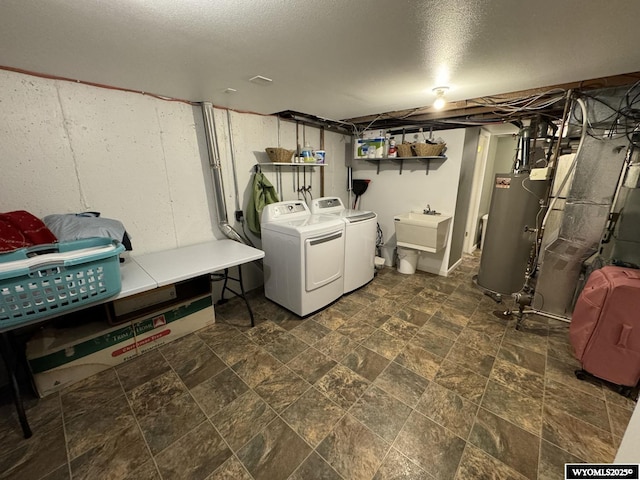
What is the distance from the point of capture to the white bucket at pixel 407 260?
3.68 meters

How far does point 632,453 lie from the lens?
0.89m

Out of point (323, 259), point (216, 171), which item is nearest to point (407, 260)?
point (323, 259)

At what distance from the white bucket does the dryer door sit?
1273 millimetres

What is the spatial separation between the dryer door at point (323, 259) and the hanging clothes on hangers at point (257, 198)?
Answer: 0.86 m

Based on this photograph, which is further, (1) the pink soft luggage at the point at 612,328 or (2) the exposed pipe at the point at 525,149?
(2) the exposed pipe at the point at 525,149

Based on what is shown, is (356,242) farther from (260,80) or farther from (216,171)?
(260,80)

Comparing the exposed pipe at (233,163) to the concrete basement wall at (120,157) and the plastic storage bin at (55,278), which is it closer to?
the concrete basement wall at (120,157)

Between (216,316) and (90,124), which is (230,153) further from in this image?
(216,316)

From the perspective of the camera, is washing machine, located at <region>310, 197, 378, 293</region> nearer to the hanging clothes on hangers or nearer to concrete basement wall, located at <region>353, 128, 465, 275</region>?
the hanging clothes on hangers

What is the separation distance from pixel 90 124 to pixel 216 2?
5.30 feet

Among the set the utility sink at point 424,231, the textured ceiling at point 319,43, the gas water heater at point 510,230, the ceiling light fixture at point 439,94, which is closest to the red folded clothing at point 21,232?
the textured ceiling at point 319,43

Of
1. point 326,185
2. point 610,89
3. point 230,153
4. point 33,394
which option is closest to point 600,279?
point 610,89

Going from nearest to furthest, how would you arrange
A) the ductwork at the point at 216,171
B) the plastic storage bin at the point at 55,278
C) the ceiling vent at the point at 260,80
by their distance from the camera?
the plastic storage bin at the point at 55,278 < the ceiling vent at the point at 260,80 < the ductwork at the point at 216,171

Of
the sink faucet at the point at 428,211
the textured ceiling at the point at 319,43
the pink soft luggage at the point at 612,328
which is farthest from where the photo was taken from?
the sink faucet at the point at 428,211
